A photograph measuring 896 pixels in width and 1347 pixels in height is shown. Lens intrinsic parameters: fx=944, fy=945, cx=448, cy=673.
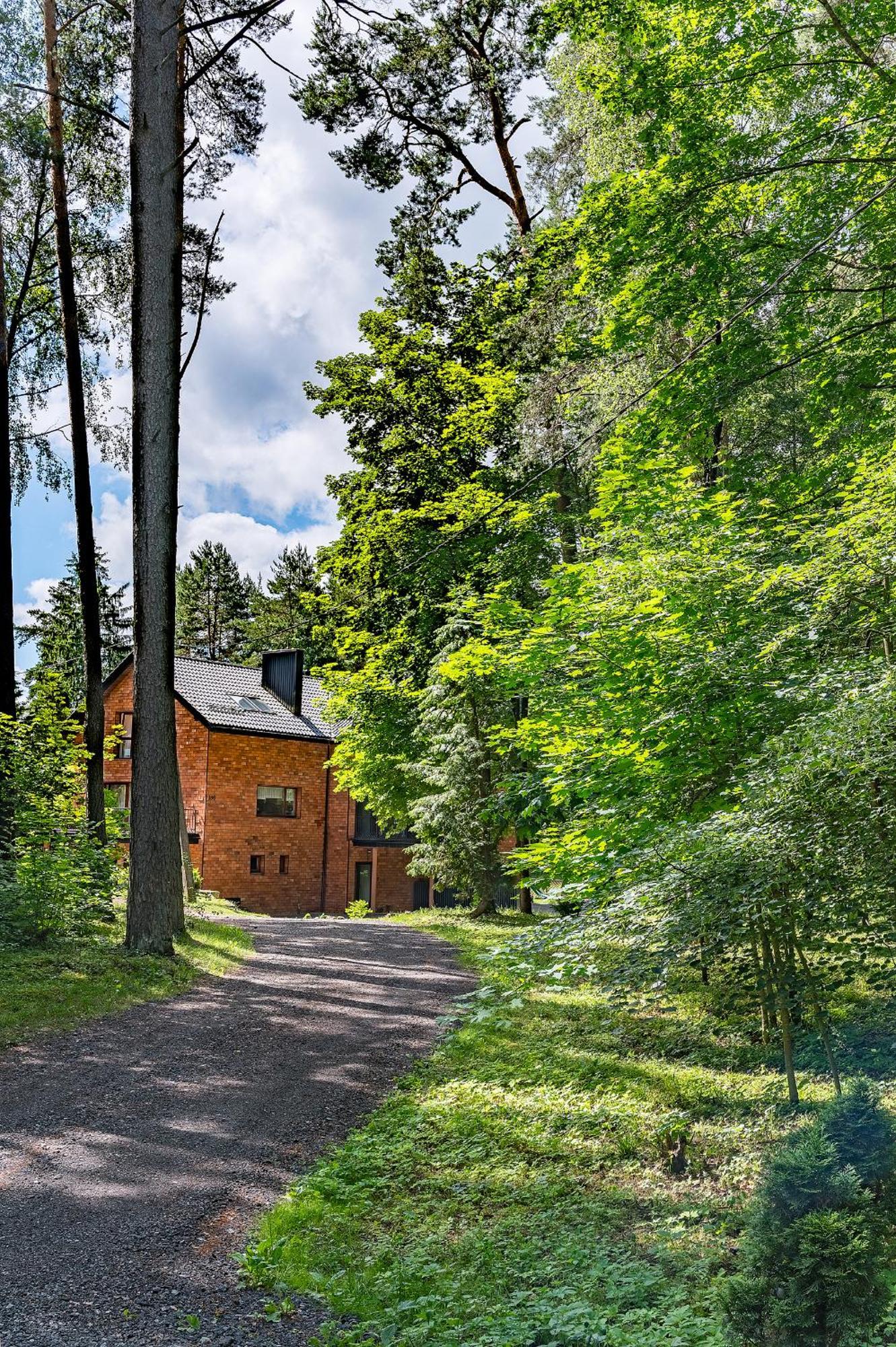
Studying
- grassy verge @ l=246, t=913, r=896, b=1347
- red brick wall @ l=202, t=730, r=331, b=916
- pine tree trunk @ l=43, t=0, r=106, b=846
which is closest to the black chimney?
red brick wall @ l=202, t=730, r=331, b=916

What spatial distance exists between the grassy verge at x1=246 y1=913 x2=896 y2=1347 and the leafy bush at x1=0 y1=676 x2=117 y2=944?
464 cm

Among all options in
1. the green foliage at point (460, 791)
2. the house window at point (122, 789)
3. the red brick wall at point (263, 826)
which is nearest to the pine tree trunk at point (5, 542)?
the green foliage at point (460, 791)

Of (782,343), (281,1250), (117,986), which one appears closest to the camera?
(281,1250)

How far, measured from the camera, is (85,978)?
8.62 m

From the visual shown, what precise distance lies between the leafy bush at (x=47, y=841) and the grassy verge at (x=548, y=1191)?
464 cm

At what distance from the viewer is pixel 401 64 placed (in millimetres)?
11000

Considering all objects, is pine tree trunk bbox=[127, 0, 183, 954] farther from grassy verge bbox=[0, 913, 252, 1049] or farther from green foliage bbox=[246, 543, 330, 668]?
green foliage bbox=[246, 543, 330, 668]

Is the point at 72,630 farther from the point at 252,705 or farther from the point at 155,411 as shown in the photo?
the point at 155,411

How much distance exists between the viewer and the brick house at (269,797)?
2619 centimetres

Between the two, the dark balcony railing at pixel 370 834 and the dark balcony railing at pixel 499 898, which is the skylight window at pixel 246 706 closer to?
the dark balcony railing at pixel 370 834

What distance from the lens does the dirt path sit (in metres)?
3.48

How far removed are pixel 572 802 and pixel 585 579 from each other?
8.49 feet

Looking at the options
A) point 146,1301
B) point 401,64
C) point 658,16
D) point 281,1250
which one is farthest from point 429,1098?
point 401,64

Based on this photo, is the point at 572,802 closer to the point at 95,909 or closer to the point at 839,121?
the point at 95,909
